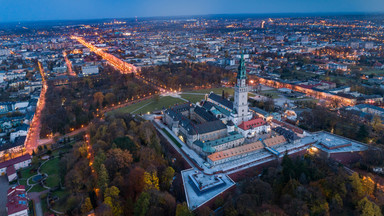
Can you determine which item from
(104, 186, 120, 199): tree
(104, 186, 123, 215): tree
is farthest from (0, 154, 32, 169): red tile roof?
(104, 186, 123, 215): tree

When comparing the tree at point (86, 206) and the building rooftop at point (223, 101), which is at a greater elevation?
the building rooftop at point (223, 101)

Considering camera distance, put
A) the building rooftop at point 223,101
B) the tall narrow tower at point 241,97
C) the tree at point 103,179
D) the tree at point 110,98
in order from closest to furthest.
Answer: the tree at point 103,179 → the tall narrow tower at point 241,97 → the building rooftop at point 223,101 → the tree at point 110,98

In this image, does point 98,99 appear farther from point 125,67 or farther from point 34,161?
point 125,67

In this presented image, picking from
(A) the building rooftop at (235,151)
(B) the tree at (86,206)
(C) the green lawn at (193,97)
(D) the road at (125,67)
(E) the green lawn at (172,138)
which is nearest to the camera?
(B) the tree at (86,206)

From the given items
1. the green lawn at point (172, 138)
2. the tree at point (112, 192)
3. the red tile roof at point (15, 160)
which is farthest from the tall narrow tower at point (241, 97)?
the red tile roof at point (15, 160)

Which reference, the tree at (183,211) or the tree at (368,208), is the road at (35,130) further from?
the tree at (368,208)

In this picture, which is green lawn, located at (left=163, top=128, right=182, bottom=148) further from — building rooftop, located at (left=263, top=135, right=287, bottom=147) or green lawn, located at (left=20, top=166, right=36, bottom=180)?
green lawn, located at (left=20, top=166, right=36, bottom=180)

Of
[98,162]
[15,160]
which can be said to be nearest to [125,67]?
[15,160]

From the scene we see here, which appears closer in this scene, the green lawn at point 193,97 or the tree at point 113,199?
the tree at point 113,199
